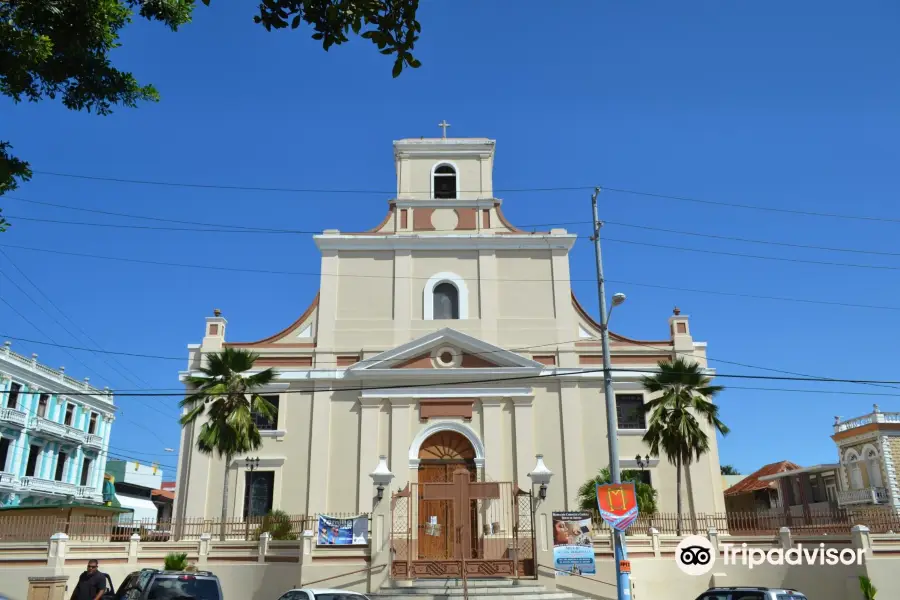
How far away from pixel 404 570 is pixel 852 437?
35208 millimetres

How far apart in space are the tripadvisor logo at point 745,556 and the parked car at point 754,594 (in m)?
5.72

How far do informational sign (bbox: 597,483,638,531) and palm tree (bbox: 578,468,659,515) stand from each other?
294 inches

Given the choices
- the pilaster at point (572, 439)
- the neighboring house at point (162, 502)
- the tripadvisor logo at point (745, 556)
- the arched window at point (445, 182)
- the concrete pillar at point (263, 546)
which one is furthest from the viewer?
the neighboring house at point (162, 502)

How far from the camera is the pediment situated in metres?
27.4

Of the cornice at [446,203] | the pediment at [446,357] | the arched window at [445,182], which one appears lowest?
the pediment at [446,357]

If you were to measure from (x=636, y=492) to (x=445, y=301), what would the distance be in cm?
1073

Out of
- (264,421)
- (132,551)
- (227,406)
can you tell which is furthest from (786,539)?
(132,551)

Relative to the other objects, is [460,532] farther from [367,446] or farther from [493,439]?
[367,446]

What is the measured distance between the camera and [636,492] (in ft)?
78.5

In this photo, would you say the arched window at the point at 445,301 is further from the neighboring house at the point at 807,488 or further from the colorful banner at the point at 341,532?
the neighboring house at the point at 807,488

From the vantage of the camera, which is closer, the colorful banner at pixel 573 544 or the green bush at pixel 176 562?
the colorful banner at pixel 573 544

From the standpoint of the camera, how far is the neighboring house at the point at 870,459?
133 ft

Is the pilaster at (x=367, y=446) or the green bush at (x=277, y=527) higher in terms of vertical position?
the pilaster at (x=367, y=446)

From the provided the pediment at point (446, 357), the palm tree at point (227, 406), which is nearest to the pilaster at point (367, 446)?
the pediment at point (446, 357)
